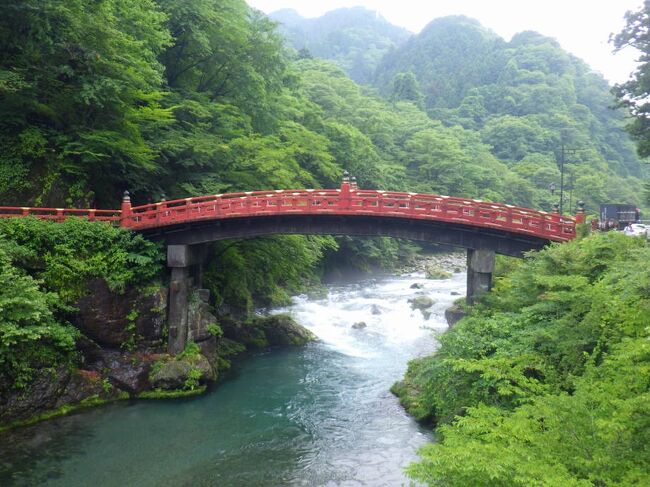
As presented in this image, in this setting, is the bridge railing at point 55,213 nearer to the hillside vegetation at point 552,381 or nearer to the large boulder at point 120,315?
the large boulder at point 120,315

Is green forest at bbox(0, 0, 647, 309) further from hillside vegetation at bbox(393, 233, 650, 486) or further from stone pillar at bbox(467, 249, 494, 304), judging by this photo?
hillside vegetation at bbox(393, 233, 650, 486)

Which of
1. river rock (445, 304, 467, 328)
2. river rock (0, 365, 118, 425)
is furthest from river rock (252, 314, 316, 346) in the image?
river rock (0, 365, 118, 425)

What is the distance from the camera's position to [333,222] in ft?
76.1

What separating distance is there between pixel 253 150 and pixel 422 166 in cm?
3738

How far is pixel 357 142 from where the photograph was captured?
160 ft

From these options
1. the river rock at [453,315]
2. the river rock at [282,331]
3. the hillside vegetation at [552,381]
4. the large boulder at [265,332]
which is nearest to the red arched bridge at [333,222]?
the hillside vegetation at [552,381]

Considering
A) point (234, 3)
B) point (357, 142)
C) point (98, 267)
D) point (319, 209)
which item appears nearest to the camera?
point (98, 267)

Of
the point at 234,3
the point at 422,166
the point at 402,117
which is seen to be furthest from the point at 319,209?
the point at 402,117

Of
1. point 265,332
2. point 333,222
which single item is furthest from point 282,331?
point 333,222

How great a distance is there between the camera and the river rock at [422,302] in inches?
1385

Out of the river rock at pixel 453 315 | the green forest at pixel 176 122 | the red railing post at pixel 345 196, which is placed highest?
the green forest at pixel 176 122

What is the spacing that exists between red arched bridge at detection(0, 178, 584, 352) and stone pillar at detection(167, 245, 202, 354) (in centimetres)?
4

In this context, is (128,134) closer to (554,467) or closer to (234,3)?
(234,3)

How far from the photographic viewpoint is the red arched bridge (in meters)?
20.8
